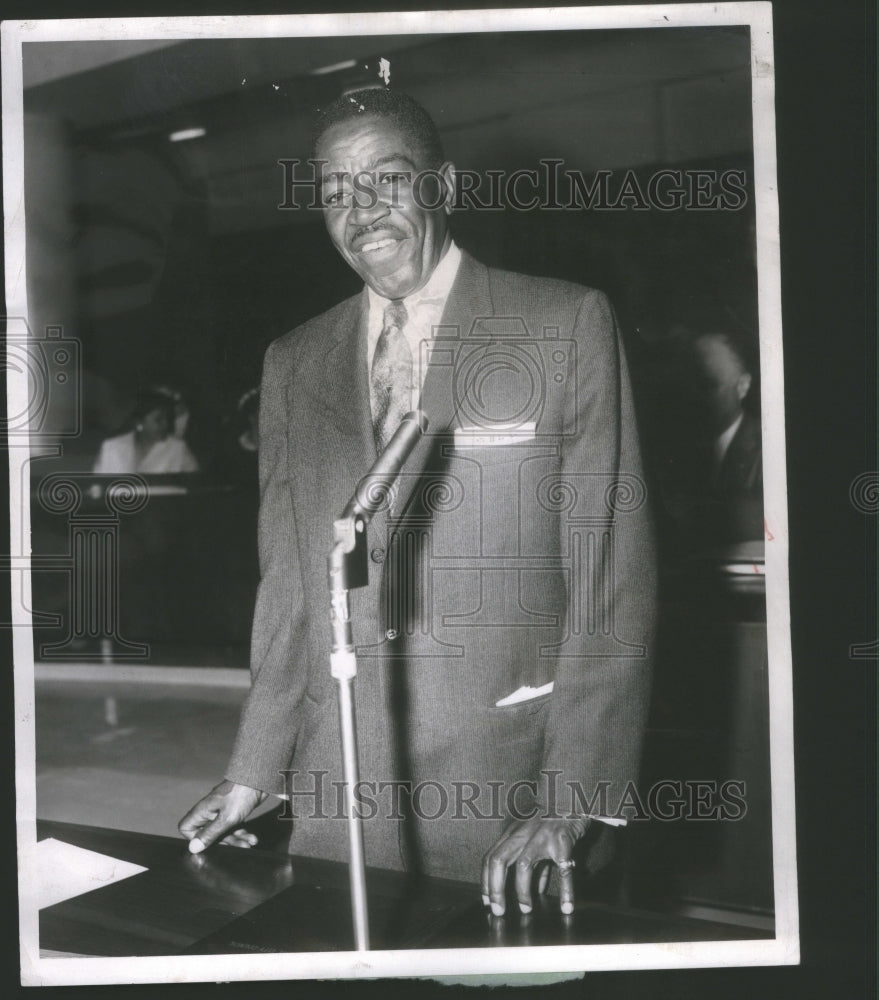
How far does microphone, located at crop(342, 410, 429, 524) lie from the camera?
157cm

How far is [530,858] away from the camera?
1.55 m

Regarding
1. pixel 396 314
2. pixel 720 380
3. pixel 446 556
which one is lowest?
pixel 446 556

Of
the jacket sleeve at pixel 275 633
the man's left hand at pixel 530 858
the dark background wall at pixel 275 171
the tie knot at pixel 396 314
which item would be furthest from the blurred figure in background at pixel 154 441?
the man's left hand at pixel 530 858

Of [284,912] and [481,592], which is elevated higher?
[481,592]

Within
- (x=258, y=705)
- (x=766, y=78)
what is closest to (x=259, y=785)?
(x=258, y=705)

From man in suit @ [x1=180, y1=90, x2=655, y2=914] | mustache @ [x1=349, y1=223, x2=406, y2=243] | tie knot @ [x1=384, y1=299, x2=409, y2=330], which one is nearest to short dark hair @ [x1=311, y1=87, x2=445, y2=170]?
man in suit @ [x1=180, y1=90, x2=655, y2=914]

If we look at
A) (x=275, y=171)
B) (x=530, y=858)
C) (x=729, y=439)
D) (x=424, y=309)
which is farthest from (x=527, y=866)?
(x=275, y=171)

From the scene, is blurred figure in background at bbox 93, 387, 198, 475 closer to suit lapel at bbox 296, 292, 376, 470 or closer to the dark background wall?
the dark background wall

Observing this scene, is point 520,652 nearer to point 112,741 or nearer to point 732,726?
point 732,726

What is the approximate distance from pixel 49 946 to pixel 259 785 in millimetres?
452

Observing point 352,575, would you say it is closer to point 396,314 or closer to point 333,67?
point 396,314

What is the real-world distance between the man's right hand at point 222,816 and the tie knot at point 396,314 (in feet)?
2.71

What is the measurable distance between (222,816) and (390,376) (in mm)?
799

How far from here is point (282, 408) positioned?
161 centimetres
